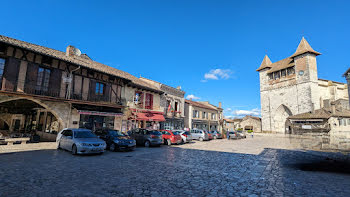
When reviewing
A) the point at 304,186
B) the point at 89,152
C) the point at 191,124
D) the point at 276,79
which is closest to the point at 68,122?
the point at 89,152

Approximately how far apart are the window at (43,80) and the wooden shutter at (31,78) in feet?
0.90

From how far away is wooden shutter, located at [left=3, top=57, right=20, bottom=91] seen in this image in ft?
38.1

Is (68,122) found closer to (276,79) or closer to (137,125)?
(137,125)

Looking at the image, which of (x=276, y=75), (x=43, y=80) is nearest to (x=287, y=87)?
(x=276, y=75)

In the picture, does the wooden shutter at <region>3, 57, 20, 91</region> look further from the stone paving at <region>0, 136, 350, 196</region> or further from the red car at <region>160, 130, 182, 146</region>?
the red car at <region>160, 130, 182, 146</region>

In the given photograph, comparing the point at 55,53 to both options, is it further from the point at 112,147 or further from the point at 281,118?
the point at 281,118

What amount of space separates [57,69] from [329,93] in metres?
50.0

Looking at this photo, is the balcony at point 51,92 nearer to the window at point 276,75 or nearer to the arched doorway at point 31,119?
the arched doorway at point 31,119

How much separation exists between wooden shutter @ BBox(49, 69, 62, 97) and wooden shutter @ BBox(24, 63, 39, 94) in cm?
103

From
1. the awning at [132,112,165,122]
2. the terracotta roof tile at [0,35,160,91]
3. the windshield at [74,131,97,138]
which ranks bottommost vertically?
the windshield at [74,131,97,138]

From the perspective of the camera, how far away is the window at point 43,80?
13.3m

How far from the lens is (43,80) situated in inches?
535

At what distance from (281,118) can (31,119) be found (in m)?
44.8

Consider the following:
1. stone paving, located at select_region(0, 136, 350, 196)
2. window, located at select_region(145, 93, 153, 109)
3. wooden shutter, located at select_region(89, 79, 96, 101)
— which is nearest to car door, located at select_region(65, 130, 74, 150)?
stone paving, located at select_region(0, 136, 350, 196)
